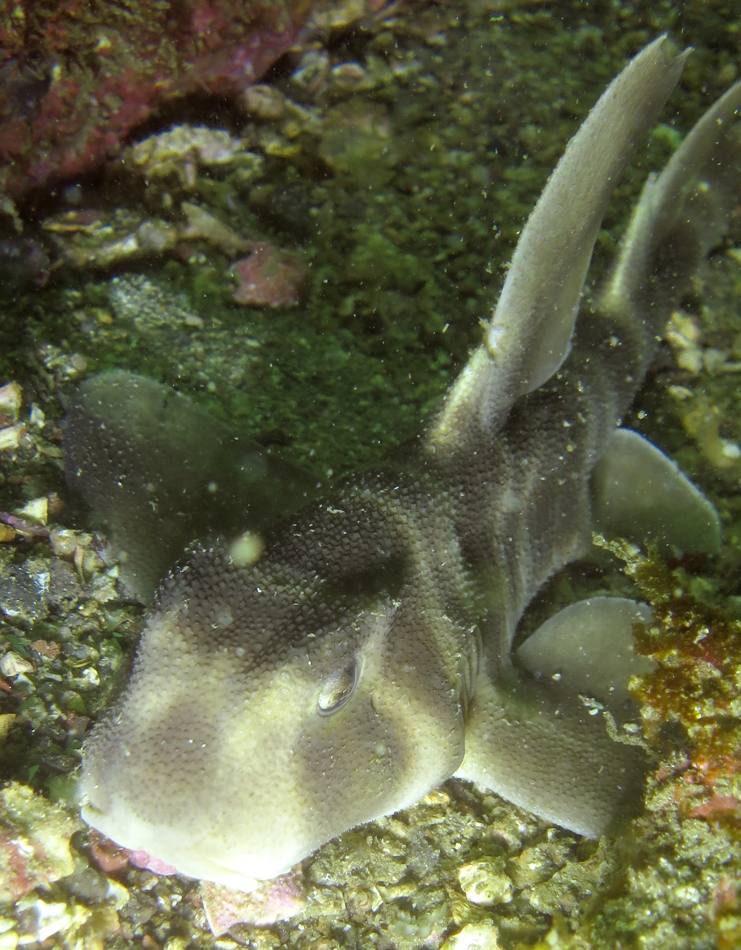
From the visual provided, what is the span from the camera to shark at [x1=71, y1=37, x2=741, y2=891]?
2.40 metres

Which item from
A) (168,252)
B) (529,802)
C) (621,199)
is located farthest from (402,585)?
(621,199)

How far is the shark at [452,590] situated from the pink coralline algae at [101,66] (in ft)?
4.68

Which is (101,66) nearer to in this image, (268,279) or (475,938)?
(268,279)

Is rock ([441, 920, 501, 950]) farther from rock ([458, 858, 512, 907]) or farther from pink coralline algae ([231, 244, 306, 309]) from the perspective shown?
pink coralline algae ([231, 244, 306, 309])

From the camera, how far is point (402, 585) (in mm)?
2906

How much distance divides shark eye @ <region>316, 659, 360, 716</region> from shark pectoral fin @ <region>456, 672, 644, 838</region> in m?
0.95

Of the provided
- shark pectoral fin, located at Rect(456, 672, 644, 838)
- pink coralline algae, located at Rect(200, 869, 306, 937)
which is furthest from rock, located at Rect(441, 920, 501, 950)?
pink coralline algae, located at Rect(200, 869, 306, 937)

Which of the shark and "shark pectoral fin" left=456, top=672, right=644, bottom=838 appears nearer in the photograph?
the shark

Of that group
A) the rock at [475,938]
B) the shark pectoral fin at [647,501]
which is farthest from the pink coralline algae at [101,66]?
the rock at [475,938]

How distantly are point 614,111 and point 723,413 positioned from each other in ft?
6.35

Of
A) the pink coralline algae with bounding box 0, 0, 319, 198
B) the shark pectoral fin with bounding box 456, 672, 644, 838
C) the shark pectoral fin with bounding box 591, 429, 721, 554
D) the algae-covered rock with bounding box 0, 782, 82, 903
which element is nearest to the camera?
the algae-covered rock with bounding box 0, 782, 82, 903

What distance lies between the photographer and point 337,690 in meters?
2.53

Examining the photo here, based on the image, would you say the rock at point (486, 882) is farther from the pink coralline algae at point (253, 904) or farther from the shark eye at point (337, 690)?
the shark eye at point (337, 690)

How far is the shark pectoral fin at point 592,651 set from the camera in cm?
336
